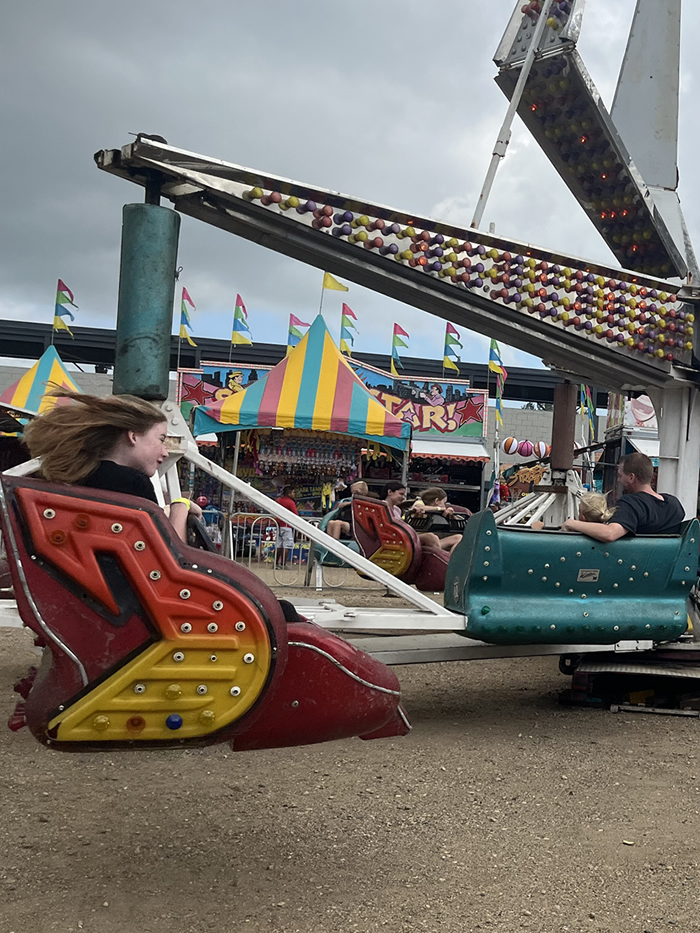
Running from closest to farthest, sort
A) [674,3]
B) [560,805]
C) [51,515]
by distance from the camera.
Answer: [51,515], [560,805], [674,3]

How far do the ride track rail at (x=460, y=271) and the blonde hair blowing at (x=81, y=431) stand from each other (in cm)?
219

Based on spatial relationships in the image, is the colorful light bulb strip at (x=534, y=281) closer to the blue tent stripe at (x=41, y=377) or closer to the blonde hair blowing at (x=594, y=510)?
the blonde hair blowing at (x=594, y=510)

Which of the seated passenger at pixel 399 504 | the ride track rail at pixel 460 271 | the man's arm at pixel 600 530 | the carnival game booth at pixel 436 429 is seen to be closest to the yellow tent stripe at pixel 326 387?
the seated passenger at pixel 399 504

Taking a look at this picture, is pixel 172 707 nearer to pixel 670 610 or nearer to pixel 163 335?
pixel 163 335

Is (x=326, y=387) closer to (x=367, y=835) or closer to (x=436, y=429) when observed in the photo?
(x=436, y=429)

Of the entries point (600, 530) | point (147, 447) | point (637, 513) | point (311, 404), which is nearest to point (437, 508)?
point (311, 404)

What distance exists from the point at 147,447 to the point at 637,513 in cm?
323

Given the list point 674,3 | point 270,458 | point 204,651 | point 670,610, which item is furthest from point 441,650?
point 270,458

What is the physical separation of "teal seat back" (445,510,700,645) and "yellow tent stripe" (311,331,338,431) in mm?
8132

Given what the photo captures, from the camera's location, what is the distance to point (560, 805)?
3.48m

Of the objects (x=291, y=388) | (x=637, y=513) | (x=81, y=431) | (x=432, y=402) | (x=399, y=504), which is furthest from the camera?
(x=432, y=402)

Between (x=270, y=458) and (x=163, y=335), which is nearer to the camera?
(x=163, y=335)

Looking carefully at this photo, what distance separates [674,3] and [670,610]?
6.35 metres

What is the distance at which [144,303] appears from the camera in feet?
13.6
